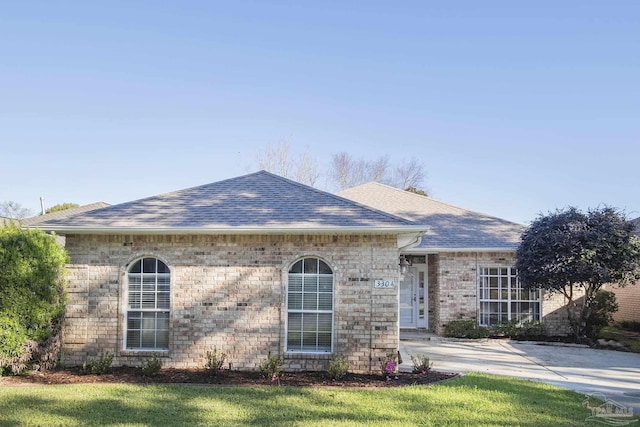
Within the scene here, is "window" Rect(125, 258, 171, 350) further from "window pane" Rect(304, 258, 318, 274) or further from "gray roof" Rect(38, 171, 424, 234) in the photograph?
"window pane" Rect(304, 258, 318, 274)

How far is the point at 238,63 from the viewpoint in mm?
18578

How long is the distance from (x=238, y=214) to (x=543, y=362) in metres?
8.30

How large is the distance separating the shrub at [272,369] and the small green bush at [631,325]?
57.1ft

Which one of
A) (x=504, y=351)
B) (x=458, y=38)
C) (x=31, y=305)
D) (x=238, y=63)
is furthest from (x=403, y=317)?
(x=31, y=305)

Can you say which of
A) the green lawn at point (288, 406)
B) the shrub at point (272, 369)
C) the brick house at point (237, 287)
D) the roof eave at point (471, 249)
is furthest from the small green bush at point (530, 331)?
the shrub at point (272, 369)

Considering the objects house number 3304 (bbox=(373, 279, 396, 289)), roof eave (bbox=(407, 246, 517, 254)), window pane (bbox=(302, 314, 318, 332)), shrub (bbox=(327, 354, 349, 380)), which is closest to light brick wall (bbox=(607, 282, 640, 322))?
roof eave (bbox=(407, 246, 517, 254))

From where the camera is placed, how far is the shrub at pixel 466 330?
16.4 metres

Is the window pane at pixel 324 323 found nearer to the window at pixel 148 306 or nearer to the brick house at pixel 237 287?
the brick house at pixel 237 287

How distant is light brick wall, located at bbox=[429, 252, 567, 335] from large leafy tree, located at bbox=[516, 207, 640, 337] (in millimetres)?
1092

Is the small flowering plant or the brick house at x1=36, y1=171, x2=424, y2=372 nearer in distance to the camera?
the small flowering plant

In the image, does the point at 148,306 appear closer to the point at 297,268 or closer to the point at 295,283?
the point at 295,283

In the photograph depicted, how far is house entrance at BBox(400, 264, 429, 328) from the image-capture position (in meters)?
18.4

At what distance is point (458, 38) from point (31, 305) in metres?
14.4

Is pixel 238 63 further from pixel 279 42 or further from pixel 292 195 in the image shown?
pixel 292 195
